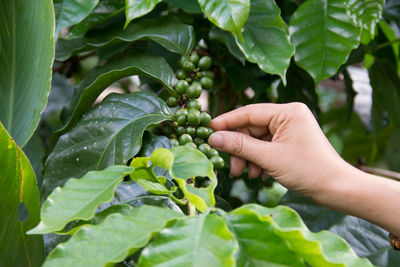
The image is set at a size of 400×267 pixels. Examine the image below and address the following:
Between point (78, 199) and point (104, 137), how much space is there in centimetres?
21

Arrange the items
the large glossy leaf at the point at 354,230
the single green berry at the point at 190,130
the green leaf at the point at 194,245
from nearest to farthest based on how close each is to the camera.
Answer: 1. the green leaf at the point at 194,245
2. the single green berry at the point at 190,130
3. the large glossy leaf at the point at 354,230

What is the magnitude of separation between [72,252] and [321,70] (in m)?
0.48

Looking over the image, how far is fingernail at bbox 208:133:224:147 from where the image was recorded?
0.65 meters

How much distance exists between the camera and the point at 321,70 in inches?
27.3

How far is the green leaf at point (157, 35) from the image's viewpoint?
694mm

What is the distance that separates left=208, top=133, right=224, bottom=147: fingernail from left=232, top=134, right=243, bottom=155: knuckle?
20 mm

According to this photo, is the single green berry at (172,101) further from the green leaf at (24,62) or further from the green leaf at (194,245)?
the green leaf at (194,245)

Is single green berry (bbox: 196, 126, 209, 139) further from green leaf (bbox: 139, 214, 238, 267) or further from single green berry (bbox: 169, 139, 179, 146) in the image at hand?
green leaf (bbox: 139, 214, 238, 267)

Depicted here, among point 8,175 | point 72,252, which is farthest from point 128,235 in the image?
point 8,175

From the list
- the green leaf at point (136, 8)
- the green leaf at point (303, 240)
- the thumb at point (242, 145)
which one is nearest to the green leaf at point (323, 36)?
the thumb at point (242, 145)

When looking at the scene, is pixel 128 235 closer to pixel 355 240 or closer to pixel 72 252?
pixel 72 252

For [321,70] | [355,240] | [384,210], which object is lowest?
[355,240]

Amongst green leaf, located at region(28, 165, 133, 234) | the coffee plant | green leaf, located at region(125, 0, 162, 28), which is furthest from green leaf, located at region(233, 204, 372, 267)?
green leaf, located at region(125, 0, 162, 28)

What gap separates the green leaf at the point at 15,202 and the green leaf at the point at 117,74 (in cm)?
13
